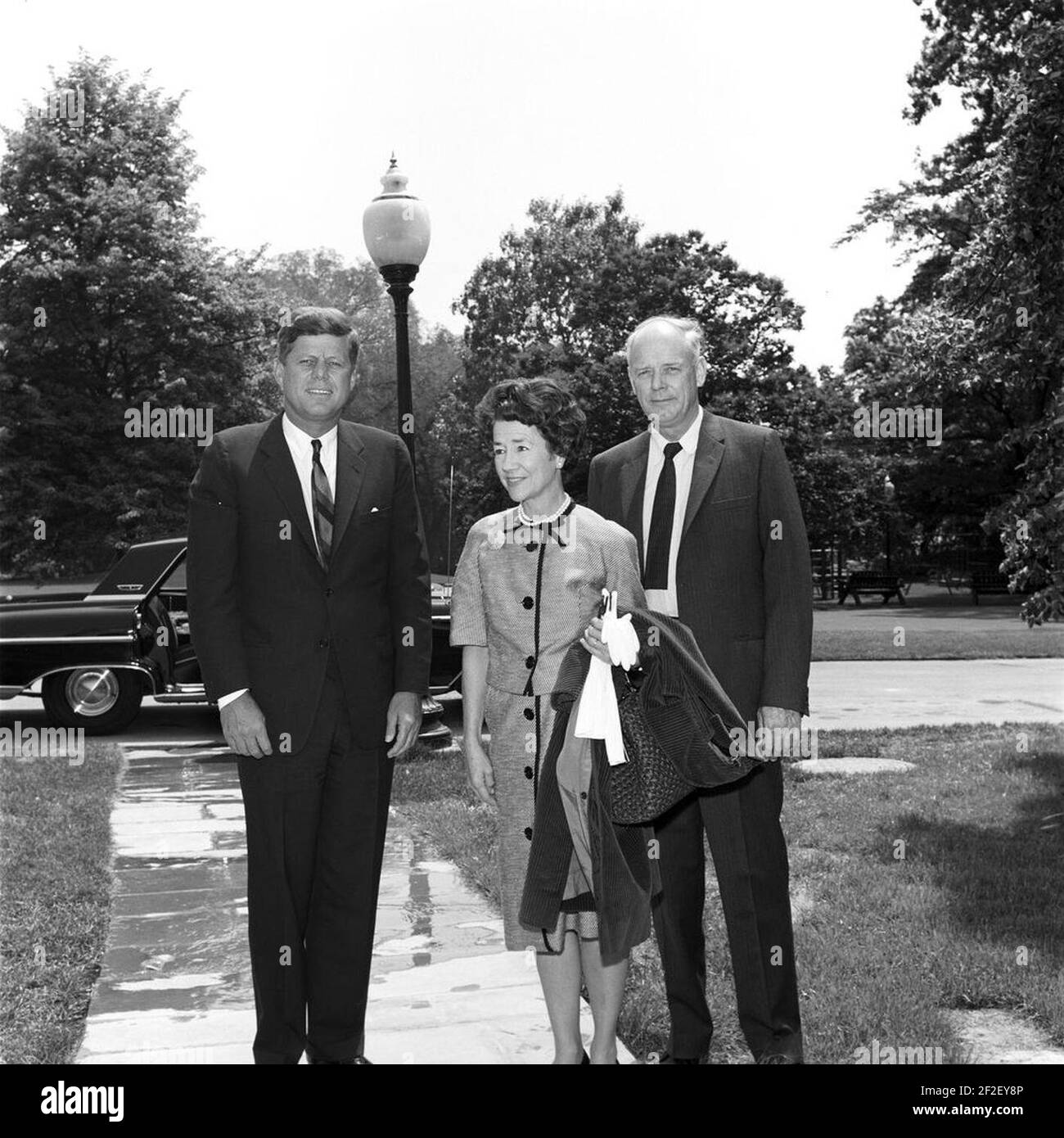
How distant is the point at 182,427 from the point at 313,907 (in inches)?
1184

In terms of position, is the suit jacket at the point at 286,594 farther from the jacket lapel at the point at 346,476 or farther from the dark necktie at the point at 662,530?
the dark necktie at the point at 662,530

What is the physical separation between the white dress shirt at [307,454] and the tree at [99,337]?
27.5 metres

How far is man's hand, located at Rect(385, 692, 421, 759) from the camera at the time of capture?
3910 millimetres

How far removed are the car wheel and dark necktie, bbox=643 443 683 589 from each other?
8491 mm

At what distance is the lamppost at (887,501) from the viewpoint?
136 ft

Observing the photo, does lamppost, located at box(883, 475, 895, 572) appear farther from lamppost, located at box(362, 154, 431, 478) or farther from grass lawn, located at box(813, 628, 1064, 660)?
lamppost, located at box(362, 154, 431, 478)

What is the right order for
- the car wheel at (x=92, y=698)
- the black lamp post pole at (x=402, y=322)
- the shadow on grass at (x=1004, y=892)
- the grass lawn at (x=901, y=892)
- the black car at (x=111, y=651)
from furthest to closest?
1. the car wheel at (x=92, y=698)
2. the black car at (x=111, y=651)
3. the black lamp post pole at (x=402, y=322)
4. the shadow on grass at (x=1004, y=892)
5. the grass lawn at (x=901, y=892)

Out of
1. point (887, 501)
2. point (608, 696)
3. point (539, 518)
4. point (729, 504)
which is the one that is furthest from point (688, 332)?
point (887, 501)

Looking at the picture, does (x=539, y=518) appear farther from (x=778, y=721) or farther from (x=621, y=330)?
(x=621, y=330)

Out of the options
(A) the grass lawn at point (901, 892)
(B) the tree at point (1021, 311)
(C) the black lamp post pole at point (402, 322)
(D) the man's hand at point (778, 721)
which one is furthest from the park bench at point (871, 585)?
(D) the man's hand at point (778, 721)

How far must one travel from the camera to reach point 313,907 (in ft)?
12.7

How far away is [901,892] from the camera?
5.99 m

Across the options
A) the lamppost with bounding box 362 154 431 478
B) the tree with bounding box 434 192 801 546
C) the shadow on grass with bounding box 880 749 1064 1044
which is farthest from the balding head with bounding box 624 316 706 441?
the tree with bounding box 434 192 801 546
